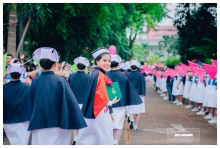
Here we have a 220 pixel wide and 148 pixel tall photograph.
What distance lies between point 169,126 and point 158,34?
384 ft

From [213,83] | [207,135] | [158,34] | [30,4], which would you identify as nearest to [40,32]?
[30,4]

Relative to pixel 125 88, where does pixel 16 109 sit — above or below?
below

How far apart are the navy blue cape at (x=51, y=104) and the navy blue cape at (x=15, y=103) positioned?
1.22 metres

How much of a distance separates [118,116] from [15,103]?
2298mm

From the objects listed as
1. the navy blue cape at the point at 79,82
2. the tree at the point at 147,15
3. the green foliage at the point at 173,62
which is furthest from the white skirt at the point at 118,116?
the tree at the point at 147,15

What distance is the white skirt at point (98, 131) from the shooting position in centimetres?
705

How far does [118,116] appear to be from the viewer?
8.89 m

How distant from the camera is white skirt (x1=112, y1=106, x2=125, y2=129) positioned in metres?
8.77

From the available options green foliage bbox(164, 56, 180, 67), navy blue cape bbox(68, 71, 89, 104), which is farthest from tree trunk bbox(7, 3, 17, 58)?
green foliage bbox(164, 56, 180, 67)

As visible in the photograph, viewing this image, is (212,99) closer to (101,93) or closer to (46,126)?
(101,93)

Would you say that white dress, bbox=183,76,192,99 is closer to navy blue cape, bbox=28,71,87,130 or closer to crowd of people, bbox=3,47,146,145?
crowd of people, bbox=3,47,146,145

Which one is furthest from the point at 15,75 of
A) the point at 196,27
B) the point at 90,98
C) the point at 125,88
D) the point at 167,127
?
the point at 196,27

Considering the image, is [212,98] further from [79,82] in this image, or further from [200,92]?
[79,82]

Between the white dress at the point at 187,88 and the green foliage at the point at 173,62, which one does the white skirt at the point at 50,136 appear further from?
the green foliage at the point at 173,62
